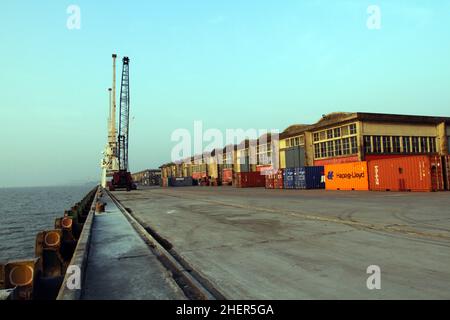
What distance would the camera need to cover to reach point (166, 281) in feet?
19.6

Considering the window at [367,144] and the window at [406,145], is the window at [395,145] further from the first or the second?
the window at [367,144]

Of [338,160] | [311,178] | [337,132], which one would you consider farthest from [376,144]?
[311,178]

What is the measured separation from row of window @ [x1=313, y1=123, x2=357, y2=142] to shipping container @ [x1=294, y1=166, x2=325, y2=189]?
5463mm

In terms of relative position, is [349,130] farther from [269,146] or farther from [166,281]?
[166,281]

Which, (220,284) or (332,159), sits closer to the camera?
(220,284)

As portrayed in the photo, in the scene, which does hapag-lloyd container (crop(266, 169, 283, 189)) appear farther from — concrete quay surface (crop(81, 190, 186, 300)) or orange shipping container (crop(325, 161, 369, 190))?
concrete quay surface (crop(81, 190, 186, 300))

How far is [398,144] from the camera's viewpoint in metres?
44.8

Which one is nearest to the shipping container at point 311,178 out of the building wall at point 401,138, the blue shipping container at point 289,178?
the blue shipping container at point 289,178

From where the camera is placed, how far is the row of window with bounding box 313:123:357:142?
44.0m

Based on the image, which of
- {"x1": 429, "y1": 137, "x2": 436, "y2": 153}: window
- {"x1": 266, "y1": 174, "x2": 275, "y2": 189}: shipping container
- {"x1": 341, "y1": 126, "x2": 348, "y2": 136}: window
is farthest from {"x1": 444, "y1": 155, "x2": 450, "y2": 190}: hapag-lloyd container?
{"x1": 266, "y1": 174, "x2": 275, "y2": 189}: shipping container

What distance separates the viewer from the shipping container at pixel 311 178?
4462cm

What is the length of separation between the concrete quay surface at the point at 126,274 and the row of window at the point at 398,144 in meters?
39.6
